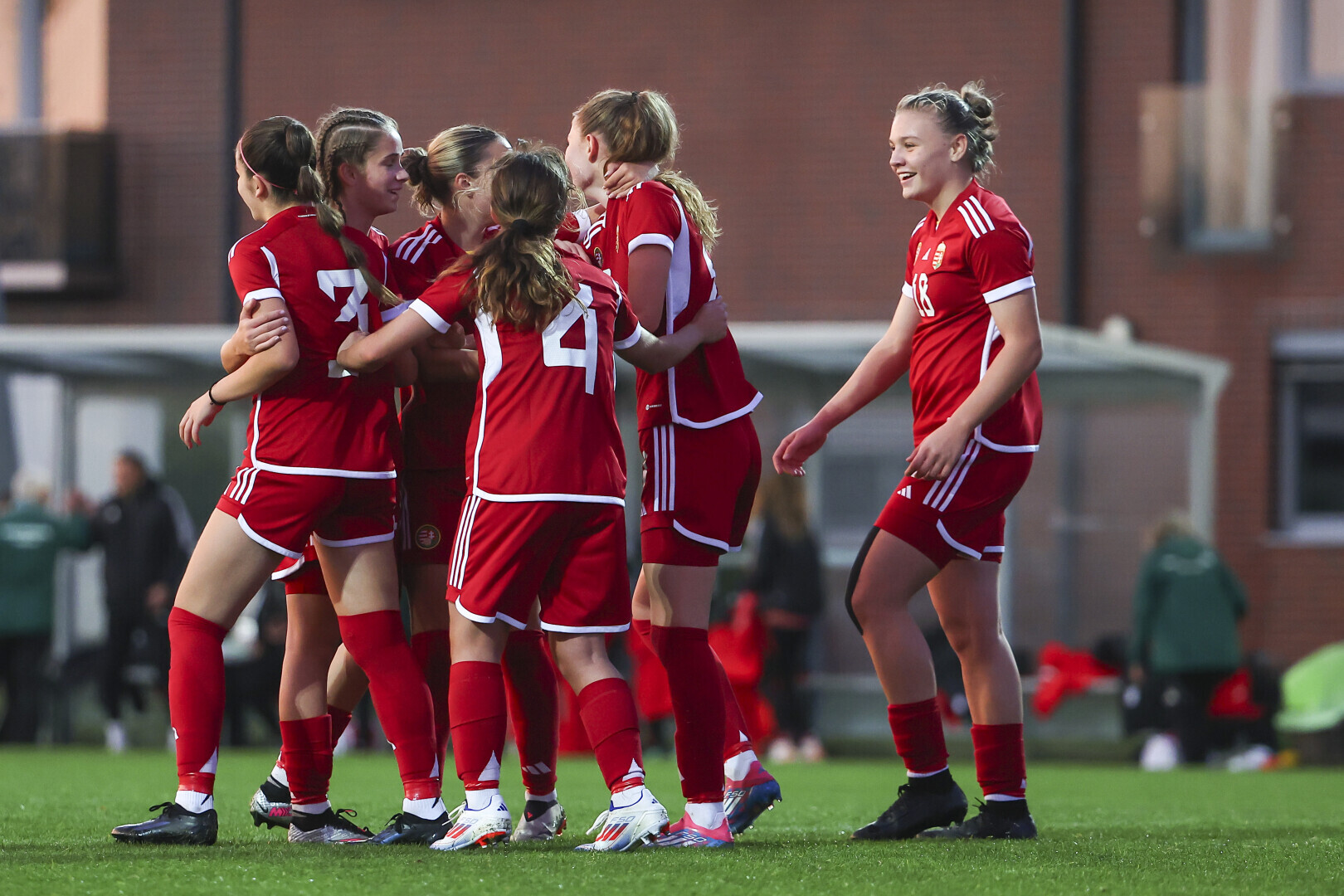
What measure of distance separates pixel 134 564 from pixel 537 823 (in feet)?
27.4

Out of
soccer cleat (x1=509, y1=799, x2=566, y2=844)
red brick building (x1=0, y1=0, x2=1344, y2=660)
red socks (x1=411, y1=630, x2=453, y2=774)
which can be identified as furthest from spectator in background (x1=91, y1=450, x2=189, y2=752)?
soccer cleat (x1=509, y1=799, x2=566, y2=844)

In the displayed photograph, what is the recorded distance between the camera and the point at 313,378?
4484 mm

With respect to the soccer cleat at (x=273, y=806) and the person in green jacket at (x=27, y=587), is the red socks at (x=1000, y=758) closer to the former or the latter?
the soccer cleat at (x=273, y=806)

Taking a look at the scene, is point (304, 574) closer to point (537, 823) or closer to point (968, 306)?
point (537, 823)

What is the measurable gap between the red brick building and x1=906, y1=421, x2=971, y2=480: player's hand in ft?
35.0

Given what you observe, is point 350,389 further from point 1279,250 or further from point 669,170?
point 1279,250

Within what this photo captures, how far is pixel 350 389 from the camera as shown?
14.8 ft

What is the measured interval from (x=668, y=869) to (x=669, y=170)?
184 cm

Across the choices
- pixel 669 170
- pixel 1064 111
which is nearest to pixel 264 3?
pixel 1064 111

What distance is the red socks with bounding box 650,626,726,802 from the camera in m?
4.47

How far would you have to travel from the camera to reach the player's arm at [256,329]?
4383mm

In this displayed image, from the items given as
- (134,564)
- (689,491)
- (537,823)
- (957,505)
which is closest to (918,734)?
(957,505)

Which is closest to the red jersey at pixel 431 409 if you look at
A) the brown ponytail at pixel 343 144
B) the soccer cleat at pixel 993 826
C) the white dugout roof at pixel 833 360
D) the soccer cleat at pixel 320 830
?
the brown ponytail at pixel 343 144

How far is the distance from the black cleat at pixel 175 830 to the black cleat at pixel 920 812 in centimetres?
170
